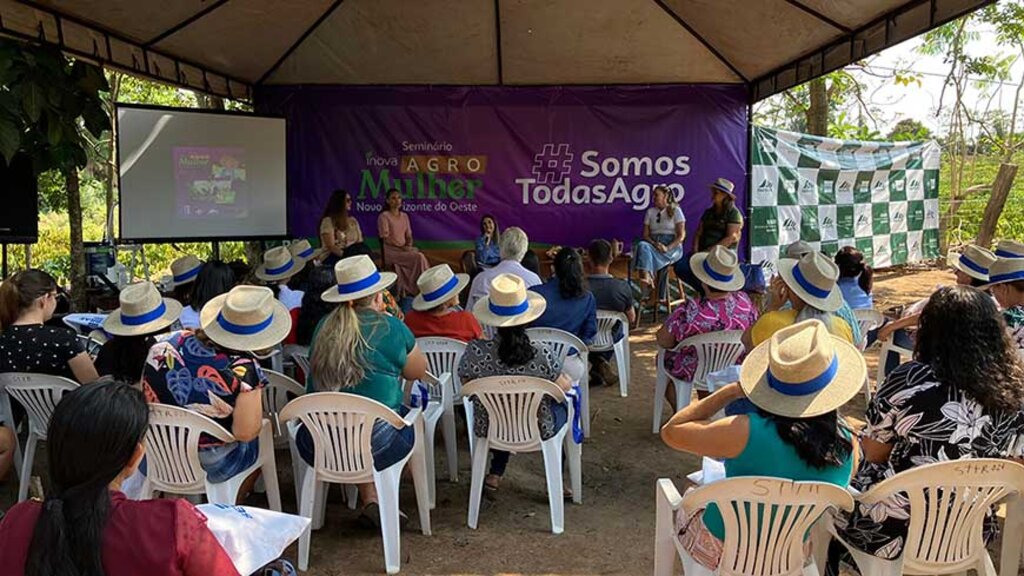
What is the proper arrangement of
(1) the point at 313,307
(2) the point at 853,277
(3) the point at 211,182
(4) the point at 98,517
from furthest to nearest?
(3) the point at 211,182 < (2) the point at 853,277 < (1) the point at 313,307 < (4) the point at 98,517

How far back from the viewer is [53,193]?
1096 cm

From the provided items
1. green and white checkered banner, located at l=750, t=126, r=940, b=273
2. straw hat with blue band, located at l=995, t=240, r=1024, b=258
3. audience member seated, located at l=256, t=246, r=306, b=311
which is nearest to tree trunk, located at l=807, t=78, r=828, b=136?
green and white checkered banner, located at l=750, t=126, r=940, b=273

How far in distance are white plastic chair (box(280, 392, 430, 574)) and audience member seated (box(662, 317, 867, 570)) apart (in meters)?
1.14

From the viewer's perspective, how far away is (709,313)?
3.98 metres

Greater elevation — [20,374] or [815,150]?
[815,150]

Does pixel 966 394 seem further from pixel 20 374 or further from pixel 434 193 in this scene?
pixel 434 193

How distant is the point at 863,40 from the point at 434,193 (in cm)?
446

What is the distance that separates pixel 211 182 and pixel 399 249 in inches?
73.2

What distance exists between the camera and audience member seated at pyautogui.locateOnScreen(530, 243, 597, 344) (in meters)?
4.16

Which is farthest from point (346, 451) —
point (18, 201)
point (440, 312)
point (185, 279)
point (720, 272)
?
point (18, 201)

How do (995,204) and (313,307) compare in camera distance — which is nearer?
(313,307)

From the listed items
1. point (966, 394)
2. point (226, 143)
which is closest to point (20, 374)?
point (966, 394)

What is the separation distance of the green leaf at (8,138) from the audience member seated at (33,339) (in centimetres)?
194

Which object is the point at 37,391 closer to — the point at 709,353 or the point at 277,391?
the point at 277,391
